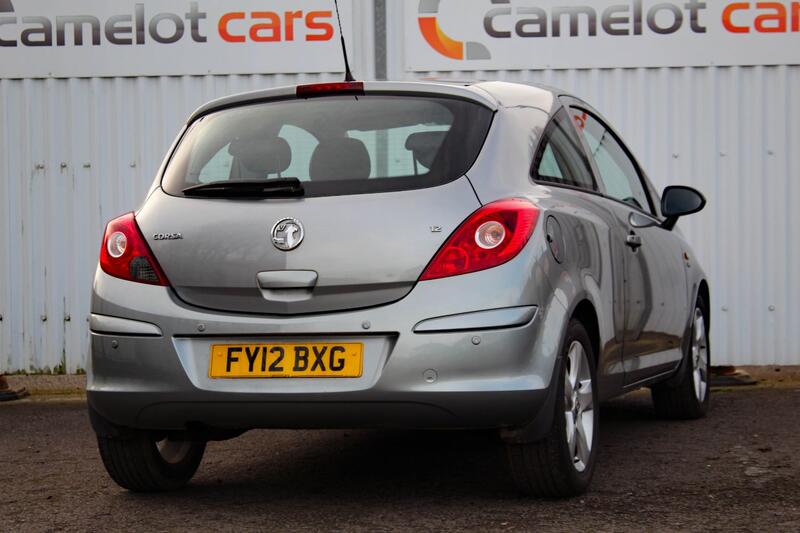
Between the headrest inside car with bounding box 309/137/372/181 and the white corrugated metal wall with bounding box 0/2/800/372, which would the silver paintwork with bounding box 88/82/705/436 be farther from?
the white corrugated metal wall with bounding box 0/2/800/372

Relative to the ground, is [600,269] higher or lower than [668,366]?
higher

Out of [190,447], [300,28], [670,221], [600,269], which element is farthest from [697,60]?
[190,447]

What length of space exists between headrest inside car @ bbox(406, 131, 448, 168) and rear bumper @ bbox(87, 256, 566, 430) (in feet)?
1.69

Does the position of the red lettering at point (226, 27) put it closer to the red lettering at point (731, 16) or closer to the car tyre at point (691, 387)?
the red lettering at point (731, 16)

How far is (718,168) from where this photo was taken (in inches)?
413

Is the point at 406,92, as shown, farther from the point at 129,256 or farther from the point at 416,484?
the point at 416,484

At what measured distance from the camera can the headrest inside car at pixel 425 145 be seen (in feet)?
15.7

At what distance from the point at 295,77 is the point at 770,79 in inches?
146

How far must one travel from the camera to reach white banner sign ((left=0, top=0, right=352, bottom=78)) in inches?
413

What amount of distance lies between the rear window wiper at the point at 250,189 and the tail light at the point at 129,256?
247 mm

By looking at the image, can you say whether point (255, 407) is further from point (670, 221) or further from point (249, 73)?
point (249, 73)

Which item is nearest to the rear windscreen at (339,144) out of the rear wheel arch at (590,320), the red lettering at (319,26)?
the rear wheel arch at (590,320)

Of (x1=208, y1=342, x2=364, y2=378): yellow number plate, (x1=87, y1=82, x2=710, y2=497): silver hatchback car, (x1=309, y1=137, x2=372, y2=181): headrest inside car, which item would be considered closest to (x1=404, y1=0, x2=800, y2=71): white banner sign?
(x1=87, y1=82, x2=710, y2=497): silver hatchback car

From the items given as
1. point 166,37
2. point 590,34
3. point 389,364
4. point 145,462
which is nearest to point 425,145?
point 389,364
